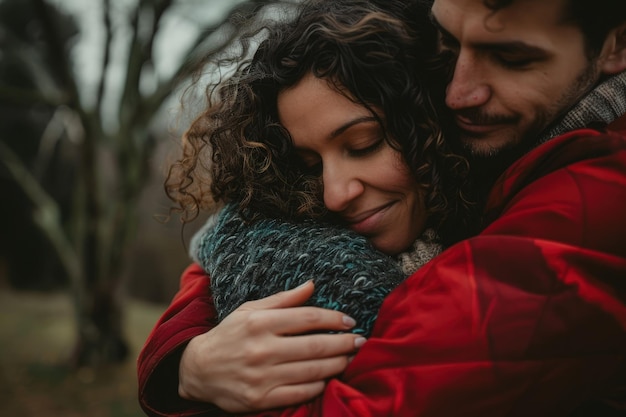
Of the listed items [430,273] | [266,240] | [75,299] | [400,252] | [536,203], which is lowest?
[75,299]

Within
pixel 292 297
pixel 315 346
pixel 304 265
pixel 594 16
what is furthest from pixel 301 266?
pixel 594 16

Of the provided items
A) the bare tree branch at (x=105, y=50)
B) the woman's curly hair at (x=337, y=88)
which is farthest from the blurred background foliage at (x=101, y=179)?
the woman's curly hair at (x=337, y=88)

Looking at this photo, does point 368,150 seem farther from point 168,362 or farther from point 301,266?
point 168,362

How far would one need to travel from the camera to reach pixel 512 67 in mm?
1673

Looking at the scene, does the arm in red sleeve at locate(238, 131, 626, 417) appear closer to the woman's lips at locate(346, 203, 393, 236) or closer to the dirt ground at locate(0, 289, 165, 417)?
the woman's lips at locate(346, 203, 393, 236)

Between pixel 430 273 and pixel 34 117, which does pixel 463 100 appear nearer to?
pixel 430 273

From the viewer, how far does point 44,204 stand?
8773 mm

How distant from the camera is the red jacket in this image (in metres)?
1.20

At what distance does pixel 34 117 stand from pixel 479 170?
16188 mm

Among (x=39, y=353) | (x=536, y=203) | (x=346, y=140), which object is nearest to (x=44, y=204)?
(x=39, y=353)

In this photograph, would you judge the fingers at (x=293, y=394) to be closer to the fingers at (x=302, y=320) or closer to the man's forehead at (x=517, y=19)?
the fingers at (x=302, y=320)

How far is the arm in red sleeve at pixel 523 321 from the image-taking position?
1195 millimetres

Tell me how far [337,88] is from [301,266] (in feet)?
1.99

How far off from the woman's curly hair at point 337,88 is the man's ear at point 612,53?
49cm
